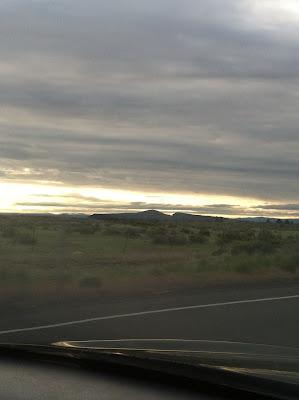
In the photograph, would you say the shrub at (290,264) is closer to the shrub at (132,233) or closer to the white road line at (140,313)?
the white road line at (140,313)

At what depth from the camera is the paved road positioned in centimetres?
973

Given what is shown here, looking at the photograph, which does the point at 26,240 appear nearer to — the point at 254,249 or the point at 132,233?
the point at 254,249

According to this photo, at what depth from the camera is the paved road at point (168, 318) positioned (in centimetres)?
973

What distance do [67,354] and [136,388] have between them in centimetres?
74

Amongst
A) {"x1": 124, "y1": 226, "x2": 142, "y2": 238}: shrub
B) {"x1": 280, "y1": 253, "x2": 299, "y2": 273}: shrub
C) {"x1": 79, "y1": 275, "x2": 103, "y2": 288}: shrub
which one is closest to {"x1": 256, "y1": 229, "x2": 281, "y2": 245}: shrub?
{"x1": 124, "y1": 226, "x2": 142, "y2": 238}: shrub

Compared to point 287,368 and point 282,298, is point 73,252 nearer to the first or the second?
point 282,298

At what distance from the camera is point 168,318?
11.4m

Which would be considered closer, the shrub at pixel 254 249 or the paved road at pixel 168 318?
the paved road at pixel 168 318

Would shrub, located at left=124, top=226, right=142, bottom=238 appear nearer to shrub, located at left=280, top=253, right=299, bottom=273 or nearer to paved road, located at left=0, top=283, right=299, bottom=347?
shrub, located at left=280, top=253, right=299, bottom=273

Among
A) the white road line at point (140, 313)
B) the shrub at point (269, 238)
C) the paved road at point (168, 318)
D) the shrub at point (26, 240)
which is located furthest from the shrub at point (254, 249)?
the white road line at point (140, 313)

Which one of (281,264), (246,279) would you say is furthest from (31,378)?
(281,264)

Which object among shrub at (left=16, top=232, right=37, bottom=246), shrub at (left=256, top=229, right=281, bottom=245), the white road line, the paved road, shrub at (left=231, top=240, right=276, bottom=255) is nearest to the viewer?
the paved road

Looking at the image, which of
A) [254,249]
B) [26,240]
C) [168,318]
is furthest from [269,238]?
[168,318]

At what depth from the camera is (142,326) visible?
10.5 metres
